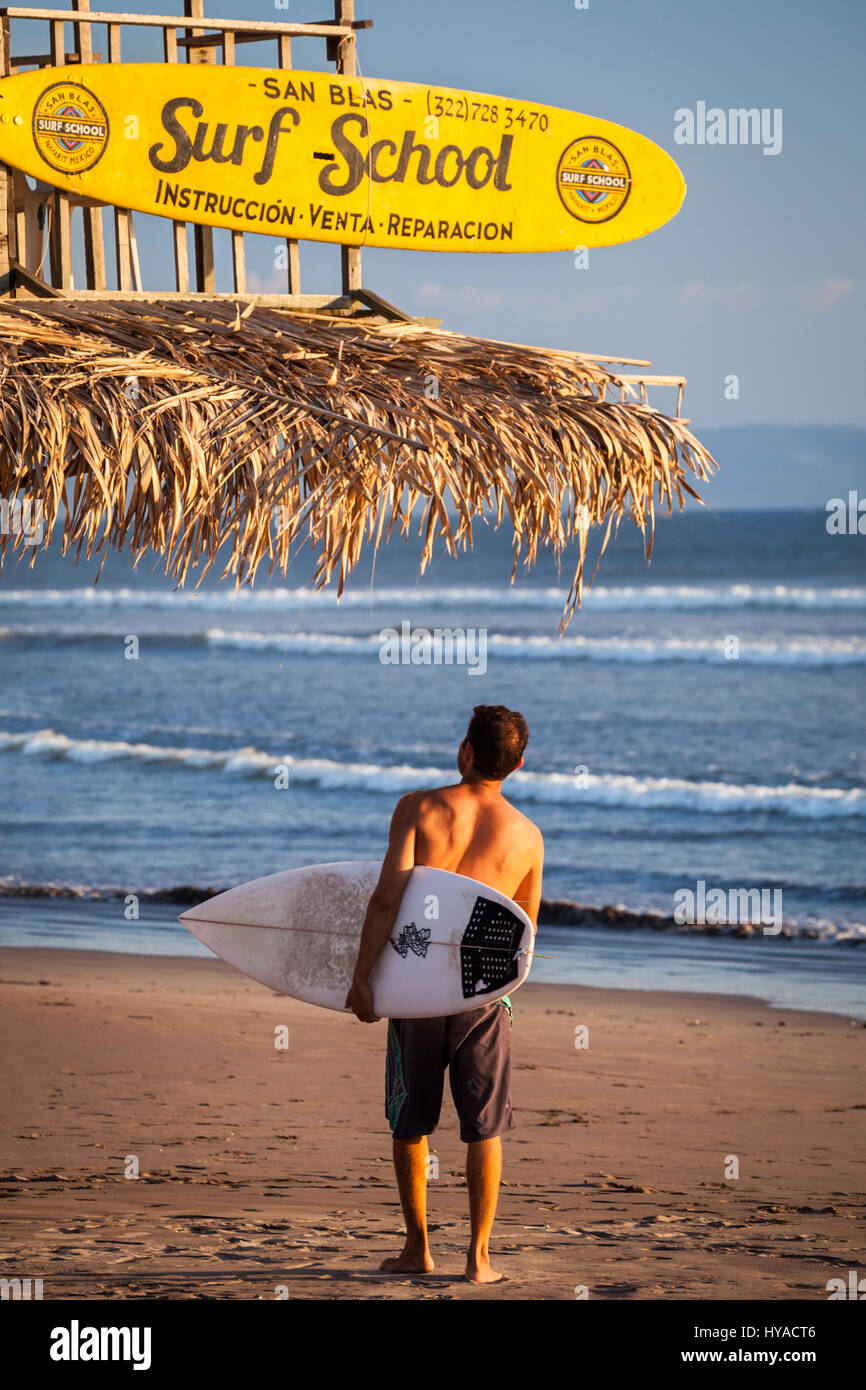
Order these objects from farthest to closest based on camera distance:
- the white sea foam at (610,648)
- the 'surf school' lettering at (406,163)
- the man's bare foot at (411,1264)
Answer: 1. the white sea foam at (610,648)
2. the 'surf school' lettering at (406,163)
3. the man's bare foot at (411,1264)

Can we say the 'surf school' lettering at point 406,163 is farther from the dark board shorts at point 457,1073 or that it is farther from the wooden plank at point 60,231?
the dark board shorts at point 457,1073

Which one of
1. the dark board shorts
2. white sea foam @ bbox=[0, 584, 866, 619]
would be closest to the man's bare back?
the dark board shorts

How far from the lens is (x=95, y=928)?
870 cm

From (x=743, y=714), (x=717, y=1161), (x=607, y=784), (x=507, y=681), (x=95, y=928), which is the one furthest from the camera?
(x=507, y=681)

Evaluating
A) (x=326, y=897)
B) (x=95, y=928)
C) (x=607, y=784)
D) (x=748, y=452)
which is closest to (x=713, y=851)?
(x=607, y=784)

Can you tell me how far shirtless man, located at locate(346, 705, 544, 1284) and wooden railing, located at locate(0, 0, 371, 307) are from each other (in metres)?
1.70

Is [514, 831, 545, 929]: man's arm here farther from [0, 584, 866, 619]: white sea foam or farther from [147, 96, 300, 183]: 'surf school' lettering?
[0, 584, 866, 619]: white sea foam

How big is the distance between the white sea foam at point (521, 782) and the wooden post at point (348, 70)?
30.1ft

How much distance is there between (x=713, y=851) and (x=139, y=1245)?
8.31 m

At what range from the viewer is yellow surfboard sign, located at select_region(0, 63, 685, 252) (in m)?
3.98

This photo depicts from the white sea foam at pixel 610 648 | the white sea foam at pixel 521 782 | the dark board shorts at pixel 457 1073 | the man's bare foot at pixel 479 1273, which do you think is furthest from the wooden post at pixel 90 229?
the white sea foam at pixel 610 648

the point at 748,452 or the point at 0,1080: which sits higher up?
the point at 748,452

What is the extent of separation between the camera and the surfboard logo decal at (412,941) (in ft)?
11.0
